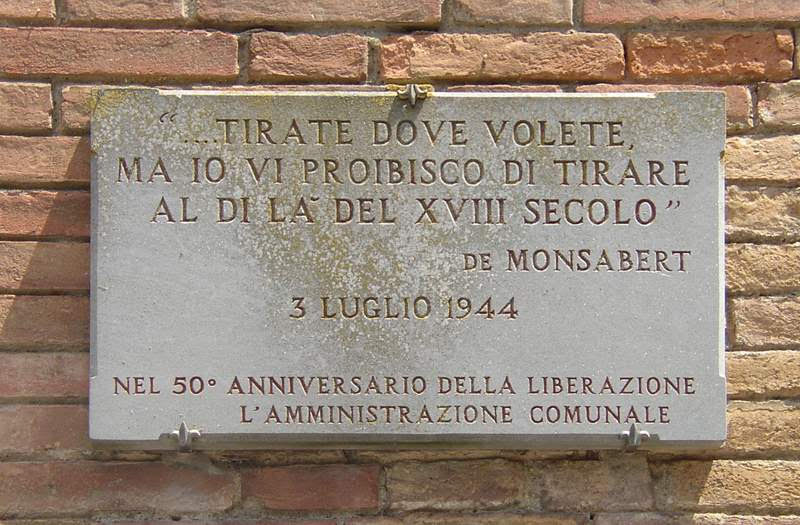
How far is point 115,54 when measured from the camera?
8.90 feet

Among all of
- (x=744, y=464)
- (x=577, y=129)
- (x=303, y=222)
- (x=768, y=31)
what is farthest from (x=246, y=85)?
(x=744, y=464)

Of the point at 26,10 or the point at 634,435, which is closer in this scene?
the point at 634,435

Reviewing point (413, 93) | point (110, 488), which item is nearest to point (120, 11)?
point (413, 93)

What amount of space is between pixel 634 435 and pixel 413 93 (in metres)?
0.92

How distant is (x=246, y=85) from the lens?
8.96 ft

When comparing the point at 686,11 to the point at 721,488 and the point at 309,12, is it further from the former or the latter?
the point at 721,488

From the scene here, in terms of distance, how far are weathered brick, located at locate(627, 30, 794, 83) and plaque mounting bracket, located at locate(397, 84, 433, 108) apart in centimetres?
51

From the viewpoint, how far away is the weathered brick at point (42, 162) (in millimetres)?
2688

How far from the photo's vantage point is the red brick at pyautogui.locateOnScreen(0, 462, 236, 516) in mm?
2648

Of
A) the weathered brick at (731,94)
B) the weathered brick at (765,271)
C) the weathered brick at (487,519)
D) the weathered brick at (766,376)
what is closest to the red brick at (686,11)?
→ the weathered brick at (731,94)

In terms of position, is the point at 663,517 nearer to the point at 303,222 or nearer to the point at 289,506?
the point at 289,506

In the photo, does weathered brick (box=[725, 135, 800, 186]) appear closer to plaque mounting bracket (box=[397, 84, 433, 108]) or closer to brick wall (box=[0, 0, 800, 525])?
brick wall (box=[0, 0, 800, 525])

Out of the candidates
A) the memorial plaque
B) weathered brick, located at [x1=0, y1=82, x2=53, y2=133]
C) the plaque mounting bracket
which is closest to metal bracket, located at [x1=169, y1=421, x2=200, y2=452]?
the memorial plaque

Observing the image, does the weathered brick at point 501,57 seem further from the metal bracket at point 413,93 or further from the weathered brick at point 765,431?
the weathered brick at point 765,431
